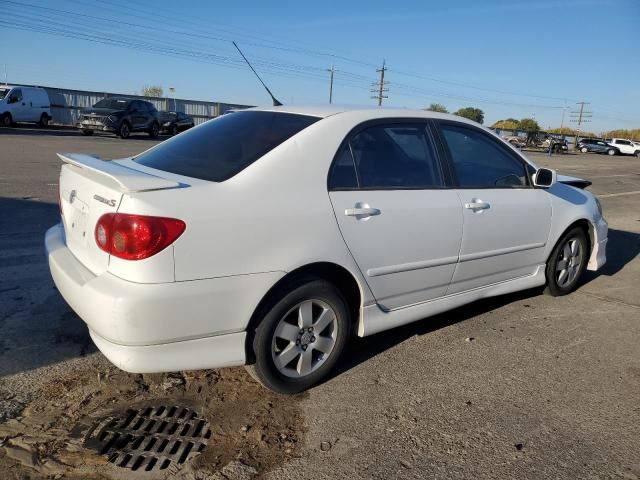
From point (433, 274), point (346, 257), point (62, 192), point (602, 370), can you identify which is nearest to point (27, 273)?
point (62, 192)

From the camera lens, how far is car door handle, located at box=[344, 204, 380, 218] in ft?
10.0

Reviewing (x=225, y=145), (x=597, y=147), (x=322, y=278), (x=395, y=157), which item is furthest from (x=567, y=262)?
(x=597, y=147)

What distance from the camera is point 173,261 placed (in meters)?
2.46

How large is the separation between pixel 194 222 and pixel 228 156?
26.4 inches

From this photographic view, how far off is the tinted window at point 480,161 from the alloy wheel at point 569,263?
92 centimetres

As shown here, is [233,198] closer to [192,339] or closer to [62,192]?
[192,339]

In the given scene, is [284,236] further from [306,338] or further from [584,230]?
[584,230]

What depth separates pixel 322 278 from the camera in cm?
301

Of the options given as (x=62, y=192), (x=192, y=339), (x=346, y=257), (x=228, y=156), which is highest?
(x=228, y=156)

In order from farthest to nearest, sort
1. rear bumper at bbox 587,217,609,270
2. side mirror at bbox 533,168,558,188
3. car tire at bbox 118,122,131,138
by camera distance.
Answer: car tire at bbox 118,122,131,138 → rear bumper at bbox 587,217,609,270 → side mirror at bbox 533,168,558,188

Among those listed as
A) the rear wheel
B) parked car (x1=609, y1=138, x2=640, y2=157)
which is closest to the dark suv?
the rear wheel

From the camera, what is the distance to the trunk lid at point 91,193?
2561mm

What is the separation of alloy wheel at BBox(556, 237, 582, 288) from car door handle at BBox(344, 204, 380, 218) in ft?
8.08

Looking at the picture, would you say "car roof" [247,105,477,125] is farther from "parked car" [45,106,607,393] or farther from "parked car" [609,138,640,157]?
"parked car" [609,138,640,157]
